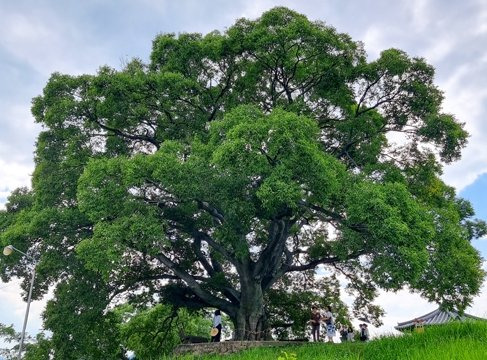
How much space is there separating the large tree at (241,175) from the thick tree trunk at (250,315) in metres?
0.05

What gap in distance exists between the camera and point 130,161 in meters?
15.1

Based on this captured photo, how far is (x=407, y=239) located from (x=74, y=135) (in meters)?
12.8

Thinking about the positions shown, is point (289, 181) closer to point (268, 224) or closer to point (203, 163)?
point (203, 163)

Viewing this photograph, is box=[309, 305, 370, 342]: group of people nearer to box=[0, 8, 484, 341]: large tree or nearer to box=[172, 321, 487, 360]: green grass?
box=[0, 8, 484, 341]: large tree

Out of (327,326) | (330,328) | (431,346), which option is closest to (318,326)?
(327,326)

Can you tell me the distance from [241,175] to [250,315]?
22.1 ft

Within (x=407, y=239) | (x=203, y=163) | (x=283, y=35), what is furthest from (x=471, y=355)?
(x=283, y=35)

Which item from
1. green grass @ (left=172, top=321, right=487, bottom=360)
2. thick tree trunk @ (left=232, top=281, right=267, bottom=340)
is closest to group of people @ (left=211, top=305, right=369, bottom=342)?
thick tree trunk @ (left=232, top=281, right=267, bottom=340)

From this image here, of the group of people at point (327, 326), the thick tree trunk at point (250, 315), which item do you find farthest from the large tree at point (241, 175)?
the group of people at point (327, 326)

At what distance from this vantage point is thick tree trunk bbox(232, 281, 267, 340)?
58.1 feet

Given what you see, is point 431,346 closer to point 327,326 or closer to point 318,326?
point 327,326

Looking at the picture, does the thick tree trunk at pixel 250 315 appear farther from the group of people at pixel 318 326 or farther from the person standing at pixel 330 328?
the person standing at pixel 330 328

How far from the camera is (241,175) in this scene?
13.9 metres

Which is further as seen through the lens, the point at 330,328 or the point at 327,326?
the point at 327,326
